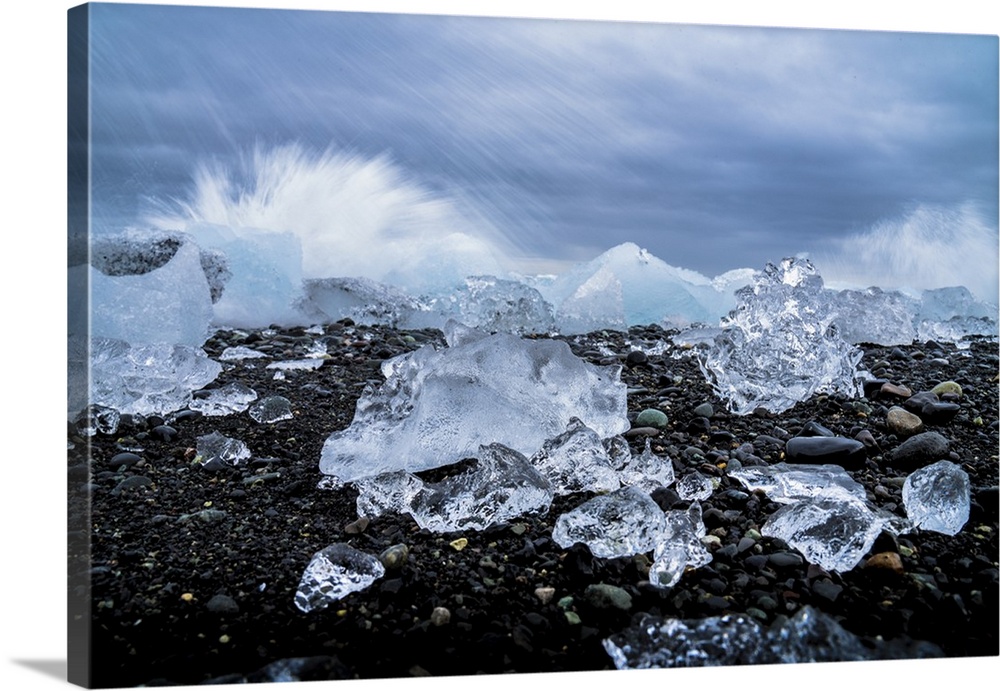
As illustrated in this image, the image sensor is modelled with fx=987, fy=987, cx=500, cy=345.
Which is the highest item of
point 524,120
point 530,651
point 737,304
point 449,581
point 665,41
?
point 665,41

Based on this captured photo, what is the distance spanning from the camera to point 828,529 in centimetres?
328

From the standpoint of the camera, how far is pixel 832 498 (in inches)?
134

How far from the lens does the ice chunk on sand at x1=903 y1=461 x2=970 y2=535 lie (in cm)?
341

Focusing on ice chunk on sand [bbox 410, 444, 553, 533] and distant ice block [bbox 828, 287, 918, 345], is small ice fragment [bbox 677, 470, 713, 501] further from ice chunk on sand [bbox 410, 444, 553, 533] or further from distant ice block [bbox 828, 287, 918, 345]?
distant ice block [bbox 828, 287, 918, 345]

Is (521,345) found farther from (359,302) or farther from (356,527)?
(356,527)

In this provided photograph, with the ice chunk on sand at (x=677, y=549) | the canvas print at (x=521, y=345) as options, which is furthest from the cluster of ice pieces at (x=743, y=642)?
the ice chunk on sand at (x=677, y=549)

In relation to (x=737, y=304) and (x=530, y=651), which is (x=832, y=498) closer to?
(x=737, y=304)

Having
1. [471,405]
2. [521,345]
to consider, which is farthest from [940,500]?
[471,405]

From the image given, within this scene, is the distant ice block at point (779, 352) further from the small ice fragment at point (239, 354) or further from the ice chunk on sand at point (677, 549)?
the small ice fragment at point (239, 354)

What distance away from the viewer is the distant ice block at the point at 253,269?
3.51 m

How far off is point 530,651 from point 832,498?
122cm

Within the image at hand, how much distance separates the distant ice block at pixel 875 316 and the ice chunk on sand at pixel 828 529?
Result: 2.93 ft

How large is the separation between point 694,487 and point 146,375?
1.98 meters

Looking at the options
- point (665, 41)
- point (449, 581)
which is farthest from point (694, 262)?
point (449, 581)
